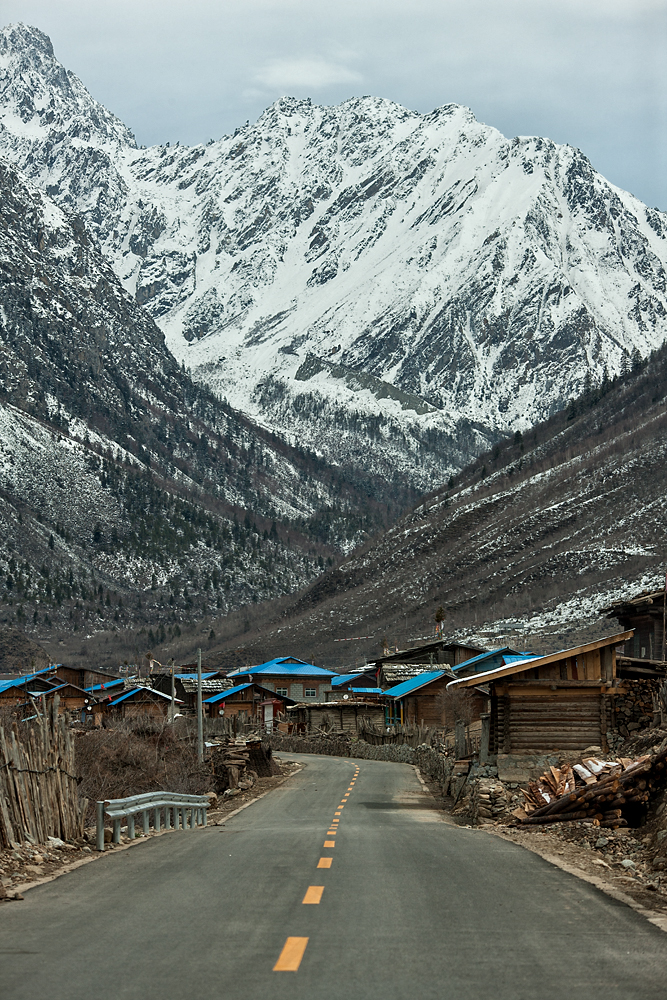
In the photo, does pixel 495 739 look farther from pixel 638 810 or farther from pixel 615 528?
pixel 615 528

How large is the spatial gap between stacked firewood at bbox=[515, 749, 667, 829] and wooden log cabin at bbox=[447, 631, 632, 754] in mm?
5360

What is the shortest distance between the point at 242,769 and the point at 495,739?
2110cm

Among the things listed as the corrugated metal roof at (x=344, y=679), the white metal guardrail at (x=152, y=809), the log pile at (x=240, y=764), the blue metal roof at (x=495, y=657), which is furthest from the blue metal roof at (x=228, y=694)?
the white metal guardrail at (x=152, y=809)

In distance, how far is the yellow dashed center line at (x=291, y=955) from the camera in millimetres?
10703

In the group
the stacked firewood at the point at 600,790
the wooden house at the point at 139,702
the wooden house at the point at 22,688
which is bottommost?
the stacked firewood at the point at 600,790

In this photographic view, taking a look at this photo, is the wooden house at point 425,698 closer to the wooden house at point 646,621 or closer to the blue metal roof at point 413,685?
the blue metal roof at point 413,685

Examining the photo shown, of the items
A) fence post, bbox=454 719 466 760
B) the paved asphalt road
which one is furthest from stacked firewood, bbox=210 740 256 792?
the paved asphalt road

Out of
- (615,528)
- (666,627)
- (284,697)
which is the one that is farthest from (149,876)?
(615,528)

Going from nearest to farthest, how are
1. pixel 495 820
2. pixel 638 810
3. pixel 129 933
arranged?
pixel 129 933 < pixel 638 810 < pixel 495 820

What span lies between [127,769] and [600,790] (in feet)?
75.2

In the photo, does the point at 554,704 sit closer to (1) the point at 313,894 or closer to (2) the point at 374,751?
(1) the point at 313,894

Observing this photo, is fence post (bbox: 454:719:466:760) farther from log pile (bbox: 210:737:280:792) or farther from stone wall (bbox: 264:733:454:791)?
log pile (bbox: 210:737:280:792)

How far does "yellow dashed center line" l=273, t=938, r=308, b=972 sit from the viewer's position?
10703 mm

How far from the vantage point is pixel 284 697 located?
112 metres
